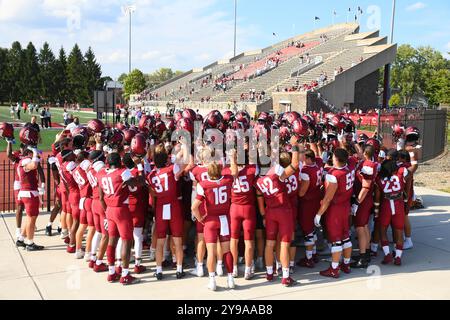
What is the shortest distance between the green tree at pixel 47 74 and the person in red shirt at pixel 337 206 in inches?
3157

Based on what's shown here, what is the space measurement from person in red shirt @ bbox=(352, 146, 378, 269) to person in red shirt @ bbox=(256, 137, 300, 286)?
4.09 feet

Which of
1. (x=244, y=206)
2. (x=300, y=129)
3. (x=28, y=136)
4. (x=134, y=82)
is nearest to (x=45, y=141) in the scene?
(x=28, y=136)

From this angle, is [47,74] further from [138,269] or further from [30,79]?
[138,269]

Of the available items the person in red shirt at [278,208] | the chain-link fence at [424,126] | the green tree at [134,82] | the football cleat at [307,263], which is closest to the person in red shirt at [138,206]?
the person in red shirt at [278,208]

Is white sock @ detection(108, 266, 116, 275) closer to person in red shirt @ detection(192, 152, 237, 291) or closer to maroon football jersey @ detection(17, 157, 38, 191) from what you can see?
person in red shirt @ detection(192, 152, 237, 291)

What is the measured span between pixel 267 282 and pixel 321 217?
48.0 inches

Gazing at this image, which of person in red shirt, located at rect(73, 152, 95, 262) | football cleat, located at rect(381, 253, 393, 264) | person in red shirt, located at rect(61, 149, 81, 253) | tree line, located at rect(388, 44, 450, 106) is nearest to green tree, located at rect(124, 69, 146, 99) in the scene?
tree line, located at rect(388, 44, 450, 106)

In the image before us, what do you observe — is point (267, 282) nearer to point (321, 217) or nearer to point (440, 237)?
point (321, 217)

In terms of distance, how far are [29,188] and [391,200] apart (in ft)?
18.2

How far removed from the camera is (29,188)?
262 inches

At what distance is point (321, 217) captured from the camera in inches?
237

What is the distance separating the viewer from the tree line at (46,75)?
76438mm
